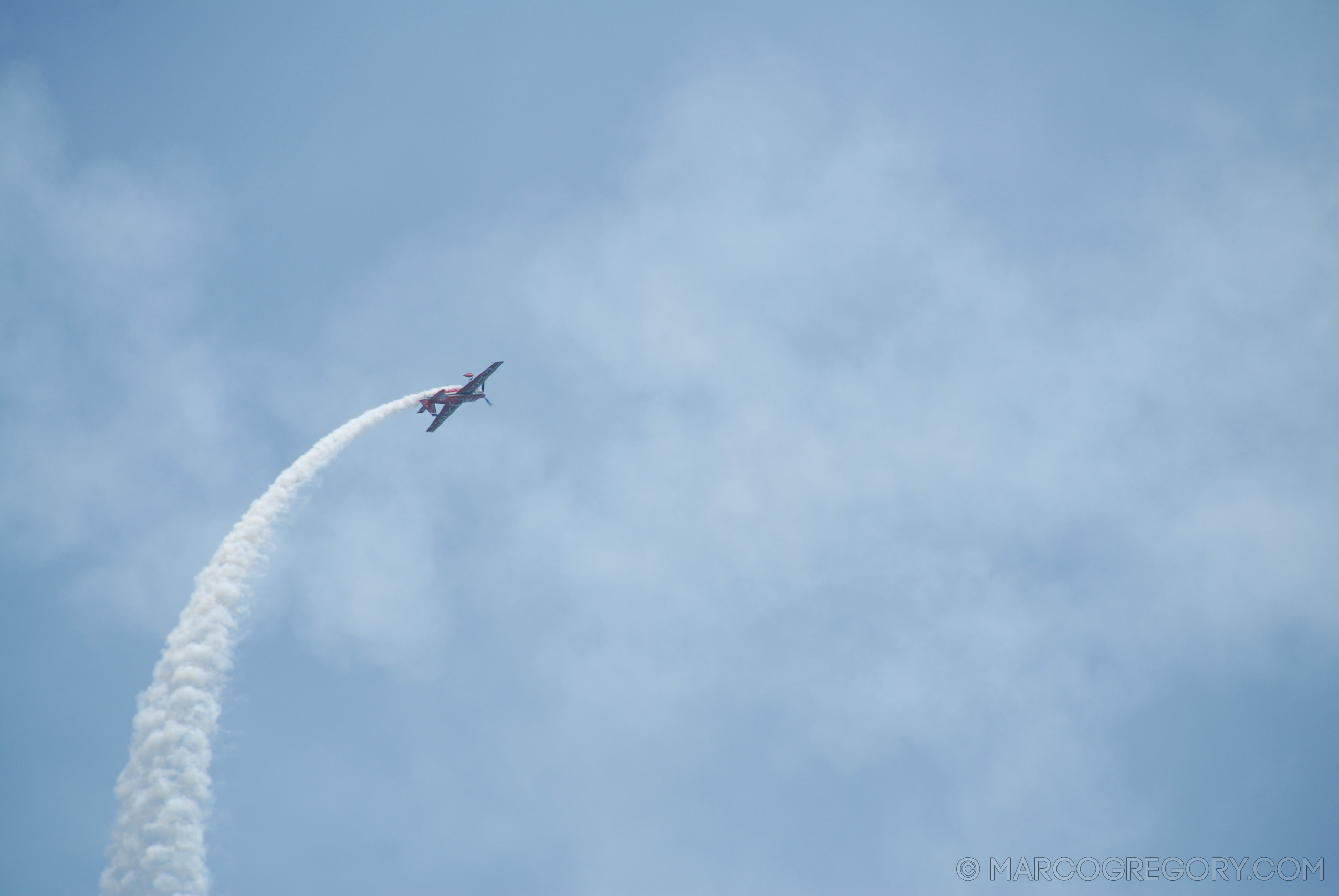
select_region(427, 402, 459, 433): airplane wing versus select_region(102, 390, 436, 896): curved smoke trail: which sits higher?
select_region(427, 402, 459, 433): airplane wing

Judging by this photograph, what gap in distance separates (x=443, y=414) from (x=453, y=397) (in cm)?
195

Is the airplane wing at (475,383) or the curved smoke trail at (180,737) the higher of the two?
the airplane wing at (475,383)

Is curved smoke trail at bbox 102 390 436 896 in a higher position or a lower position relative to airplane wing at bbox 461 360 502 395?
lower

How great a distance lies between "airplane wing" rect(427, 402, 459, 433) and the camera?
10175cm

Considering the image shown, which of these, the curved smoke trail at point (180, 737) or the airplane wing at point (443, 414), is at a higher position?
the airplane wing at point (443, 414)

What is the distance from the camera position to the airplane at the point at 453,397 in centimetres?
10075

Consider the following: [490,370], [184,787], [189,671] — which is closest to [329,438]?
[490,370]

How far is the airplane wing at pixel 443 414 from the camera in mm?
101750

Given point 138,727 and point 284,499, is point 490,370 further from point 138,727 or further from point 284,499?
point 138,727

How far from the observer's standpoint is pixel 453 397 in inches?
3986

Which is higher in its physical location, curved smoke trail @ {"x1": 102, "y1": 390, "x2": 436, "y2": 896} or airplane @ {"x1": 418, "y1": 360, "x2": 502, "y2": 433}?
airplane @ {"x1": 418, "y1": 360, "x2": 502, "y2": 433}

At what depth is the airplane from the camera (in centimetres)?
10075

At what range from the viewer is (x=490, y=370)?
102 meters

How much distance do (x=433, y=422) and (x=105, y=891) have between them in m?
43.6
